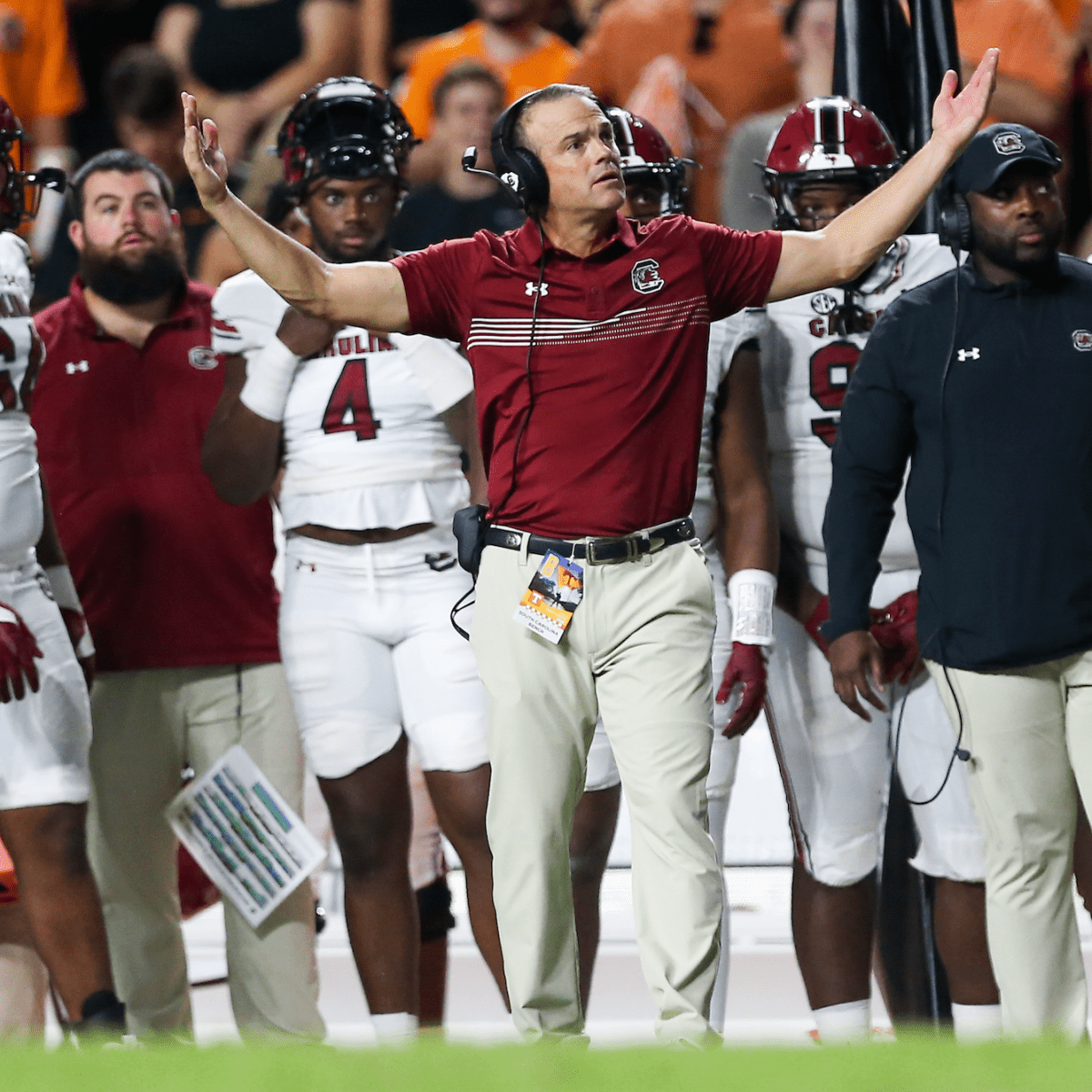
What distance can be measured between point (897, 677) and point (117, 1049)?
7.72 ft

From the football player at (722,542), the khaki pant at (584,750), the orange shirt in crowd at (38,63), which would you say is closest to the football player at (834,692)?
the football player at (722,542)

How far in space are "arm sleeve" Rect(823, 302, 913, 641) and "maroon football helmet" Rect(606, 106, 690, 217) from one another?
712 mm

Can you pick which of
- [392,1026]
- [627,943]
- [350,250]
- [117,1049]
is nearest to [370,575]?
[350,250]

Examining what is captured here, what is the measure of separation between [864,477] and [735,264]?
0.61 m

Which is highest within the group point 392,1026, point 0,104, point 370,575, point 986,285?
point 0,104

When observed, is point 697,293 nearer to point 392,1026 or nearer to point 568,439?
point 568,439

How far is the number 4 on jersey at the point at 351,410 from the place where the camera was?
13.0 ft

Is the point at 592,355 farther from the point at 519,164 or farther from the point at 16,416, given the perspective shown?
the point at 16,416

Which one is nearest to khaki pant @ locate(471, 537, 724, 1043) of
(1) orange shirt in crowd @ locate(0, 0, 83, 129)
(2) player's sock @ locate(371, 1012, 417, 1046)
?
(2) player's sock @ locate(371, 1012, 417, 1046)

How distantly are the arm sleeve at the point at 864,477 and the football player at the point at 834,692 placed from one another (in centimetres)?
22

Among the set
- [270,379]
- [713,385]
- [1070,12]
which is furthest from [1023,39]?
[270,379]

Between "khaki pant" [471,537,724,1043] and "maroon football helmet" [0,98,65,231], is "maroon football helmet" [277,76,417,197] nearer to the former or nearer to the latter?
"maroon football helmet" [0,98,65,231]

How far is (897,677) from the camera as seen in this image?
386cm

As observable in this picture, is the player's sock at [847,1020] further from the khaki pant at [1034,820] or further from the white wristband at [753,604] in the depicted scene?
the white wristband at [753,604]
